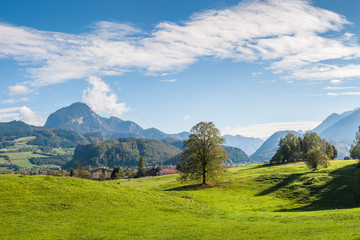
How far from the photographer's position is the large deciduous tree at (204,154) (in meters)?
77.1

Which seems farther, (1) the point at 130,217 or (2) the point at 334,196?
(2) the point at 334,196

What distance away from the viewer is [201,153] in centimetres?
7769

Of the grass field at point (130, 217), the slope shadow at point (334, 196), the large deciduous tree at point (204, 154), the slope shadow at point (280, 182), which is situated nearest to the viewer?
the grass field at point (130, 217)

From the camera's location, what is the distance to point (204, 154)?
7719cm

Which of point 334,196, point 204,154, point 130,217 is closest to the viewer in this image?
point 130,217

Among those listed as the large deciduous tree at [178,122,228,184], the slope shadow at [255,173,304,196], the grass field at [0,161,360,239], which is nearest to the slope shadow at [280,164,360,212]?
the grass field at [0,161,360,239]

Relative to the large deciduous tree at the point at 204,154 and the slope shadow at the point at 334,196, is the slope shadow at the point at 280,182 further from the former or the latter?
the large deciduous tree at the point at 204,154

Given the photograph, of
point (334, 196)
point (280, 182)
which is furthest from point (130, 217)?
point (280, 182)

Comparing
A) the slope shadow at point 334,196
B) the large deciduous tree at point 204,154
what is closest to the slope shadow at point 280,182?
the slope shadow at point 334,196

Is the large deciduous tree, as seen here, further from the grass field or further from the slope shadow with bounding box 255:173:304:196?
the grass field

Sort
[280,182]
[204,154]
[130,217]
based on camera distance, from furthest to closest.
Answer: [204,154]
[280,182]
[130,217]

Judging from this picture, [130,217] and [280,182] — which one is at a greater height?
[130,217]

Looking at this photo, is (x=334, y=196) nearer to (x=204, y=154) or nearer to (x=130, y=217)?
(x=204, y=154)

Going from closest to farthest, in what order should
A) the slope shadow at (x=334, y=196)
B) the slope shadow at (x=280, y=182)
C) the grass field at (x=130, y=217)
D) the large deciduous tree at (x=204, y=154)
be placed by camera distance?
1. the grass field at (x=130, y=217)
2. the slope shadow at (x=334, y=196)
3. the slope shadow at (x=280, y=182)
4. the large deciduous tree at (x=204, y=154)
